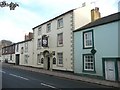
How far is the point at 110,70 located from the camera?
64.5 ft

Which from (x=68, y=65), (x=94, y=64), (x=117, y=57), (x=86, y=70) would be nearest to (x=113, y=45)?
(x=117, y=57)

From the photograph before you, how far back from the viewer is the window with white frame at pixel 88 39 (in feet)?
74.5

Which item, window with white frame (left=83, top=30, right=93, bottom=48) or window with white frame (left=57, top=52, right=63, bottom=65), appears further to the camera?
window with white frame (left=57, top=52, right=63, bottom=65)

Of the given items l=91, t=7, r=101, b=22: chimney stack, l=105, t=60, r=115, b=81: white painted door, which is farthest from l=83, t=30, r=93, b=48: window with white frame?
l=91, t=7, r=101, b=22: chimney stack

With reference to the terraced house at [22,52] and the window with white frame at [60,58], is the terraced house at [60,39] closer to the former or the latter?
the window with white frame at [60,58]

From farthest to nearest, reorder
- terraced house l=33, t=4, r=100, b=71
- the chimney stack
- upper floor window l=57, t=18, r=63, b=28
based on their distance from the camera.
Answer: upper floor window l=57, t=18, r=63, b=28
the chimney stack
terraced house l=33, t=4, r=100, b=71

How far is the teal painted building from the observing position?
19.2m

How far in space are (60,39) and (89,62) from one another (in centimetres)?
814

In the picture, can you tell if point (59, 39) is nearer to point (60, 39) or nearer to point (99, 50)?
point (60, 39)

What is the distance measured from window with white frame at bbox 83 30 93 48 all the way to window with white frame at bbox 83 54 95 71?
1091 millimetres

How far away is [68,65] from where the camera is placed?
26891mm

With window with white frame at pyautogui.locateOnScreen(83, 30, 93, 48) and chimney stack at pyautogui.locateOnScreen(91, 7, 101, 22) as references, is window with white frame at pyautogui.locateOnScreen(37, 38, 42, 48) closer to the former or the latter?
chimney stack at pyautogui.locateOnScreen(91, 7, 101, 22)

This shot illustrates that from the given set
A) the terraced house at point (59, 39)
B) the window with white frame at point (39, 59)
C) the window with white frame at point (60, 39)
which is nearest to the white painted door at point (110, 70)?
the terraced house at point (59, 39)

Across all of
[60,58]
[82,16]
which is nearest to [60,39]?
[60,58]
